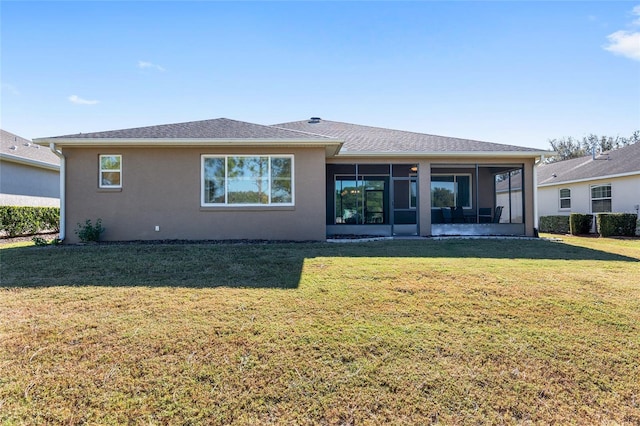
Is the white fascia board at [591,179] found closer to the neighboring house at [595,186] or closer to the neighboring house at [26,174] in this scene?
the neighboring house at [595,186]

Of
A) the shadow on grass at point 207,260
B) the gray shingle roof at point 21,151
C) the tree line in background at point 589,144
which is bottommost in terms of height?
the shadow on grass at point 207,260

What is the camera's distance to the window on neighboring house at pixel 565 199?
18.6 m

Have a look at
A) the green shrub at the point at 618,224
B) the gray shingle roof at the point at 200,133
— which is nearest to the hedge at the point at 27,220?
the gray shingle roof at the point at 200,133

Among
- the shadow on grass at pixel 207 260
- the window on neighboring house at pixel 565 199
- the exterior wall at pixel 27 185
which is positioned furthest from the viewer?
the window on neighboring house at pixel 565 199

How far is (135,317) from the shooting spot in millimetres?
3875

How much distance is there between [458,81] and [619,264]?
8.70 m

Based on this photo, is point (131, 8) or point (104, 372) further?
point (131, 8)

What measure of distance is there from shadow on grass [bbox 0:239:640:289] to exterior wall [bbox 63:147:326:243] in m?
1.57

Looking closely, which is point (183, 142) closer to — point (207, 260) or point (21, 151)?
point (207, 260)

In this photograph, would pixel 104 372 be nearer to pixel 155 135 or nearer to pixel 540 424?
pixel 540 424

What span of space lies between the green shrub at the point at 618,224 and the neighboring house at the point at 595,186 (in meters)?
1.09

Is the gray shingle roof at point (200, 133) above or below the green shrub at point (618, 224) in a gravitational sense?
above

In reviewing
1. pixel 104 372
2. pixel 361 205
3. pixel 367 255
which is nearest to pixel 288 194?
pixel 367 255

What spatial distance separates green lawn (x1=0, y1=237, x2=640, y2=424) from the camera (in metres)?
2.61
